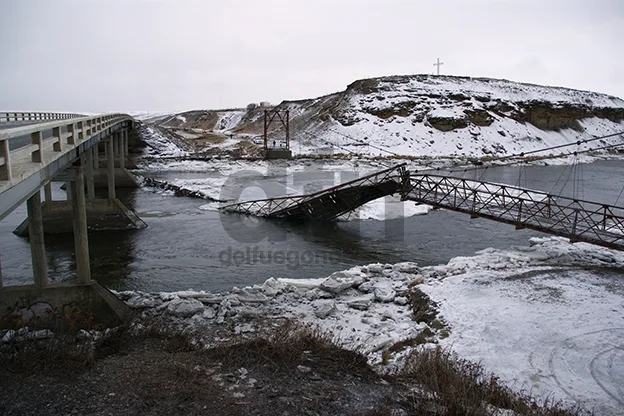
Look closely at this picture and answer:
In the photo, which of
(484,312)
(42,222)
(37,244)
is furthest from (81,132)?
(484,312)

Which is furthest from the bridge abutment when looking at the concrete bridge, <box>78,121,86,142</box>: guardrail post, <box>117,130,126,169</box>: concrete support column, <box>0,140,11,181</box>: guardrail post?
<box>0,140,11,181</box>: guardrail post

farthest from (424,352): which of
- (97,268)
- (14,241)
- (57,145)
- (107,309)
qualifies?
(14,241)

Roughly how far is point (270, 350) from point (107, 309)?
5653 millimetres

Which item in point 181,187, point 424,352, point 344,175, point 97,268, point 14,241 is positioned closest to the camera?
point 424,352

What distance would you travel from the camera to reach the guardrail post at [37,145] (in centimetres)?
834

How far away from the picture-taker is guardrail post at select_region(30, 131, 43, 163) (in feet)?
27.3

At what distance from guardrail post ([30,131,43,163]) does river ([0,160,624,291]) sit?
777 cm

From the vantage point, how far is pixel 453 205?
2147 cm

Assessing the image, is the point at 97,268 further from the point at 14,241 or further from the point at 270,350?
the point at 270,350

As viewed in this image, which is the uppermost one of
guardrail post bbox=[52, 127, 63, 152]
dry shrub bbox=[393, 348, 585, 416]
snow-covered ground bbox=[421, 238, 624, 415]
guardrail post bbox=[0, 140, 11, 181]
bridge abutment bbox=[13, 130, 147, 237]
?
guardrail post bbox=[52, 127, 63, 152]

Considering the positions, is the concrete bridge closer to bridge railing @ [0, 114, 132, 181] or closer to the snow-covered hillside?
bridge railing @ [0, 114, 132, 181]

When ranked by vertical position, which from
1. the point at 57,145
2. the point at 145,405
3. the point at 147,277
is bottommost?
the point at 147,277

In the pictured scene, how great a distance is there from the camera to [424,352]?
966 cm

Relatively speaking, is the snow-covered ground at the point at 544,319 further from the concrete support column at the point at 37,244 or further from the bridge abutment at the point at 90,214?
the bridge abutment at the point at 90,214
